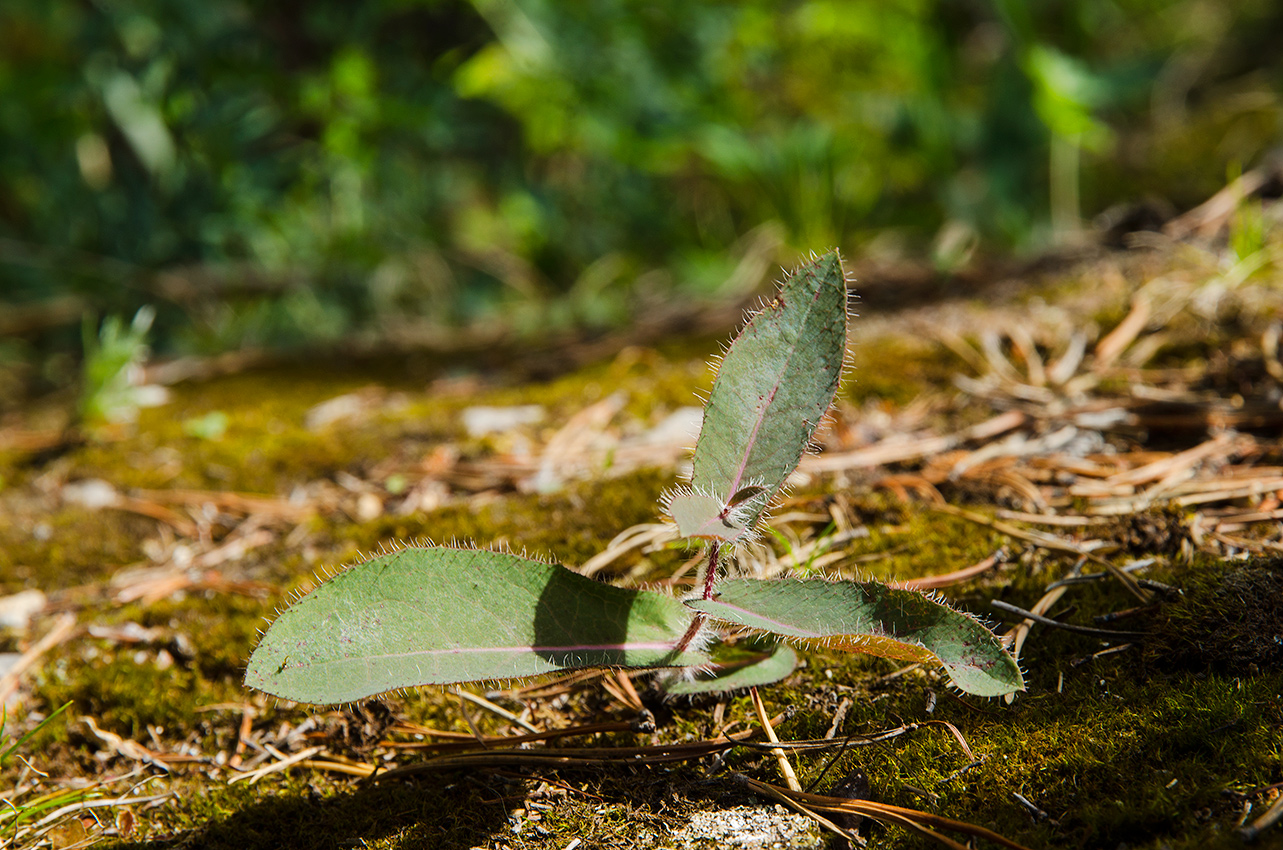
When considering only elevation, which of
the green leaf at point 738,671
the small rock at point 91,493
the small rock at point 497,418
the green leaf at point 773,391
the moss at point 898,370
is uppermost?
the green leaf at point 773,391

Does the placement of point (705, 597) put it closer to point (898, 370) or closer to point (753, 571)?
point (753, 571)

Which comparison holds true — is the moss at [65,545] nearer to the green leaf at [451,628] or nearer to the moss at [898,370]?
the green leaf at [451,628]

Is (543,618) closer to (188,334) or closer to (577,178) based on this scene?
(188,334)

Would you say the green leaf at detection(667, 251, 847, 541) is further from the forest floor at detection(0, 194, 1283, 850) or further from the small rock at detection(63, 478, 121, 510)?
the small rock at detection(63, 478, 121, 510)

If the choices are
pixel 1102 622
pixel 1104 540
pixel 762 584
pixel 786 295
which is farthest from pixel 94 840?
pixel 1104 540

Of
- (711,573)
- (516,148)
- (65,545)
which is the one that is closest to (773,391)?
(711,573)

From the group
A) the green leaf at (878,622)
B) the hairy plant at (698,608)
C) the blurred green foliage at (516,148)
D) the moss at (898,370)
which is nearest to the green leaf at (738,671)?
the hairy plant at (698,608)

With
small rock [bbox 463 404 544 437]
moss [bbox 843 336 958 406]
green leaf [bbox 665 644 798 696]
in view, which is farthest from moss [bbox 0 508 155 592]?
moss [bbox 843 336 958 406]
